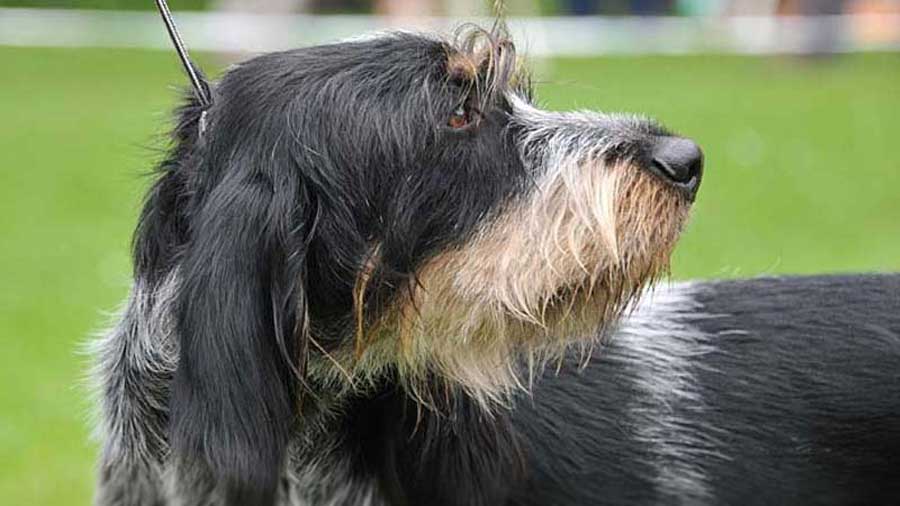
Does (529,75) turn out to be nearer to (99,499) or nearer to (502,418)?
(502,418)

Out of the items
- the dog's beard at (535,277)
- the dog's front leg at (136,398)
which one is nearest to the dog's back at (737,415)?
the dog's beard at (535,277)

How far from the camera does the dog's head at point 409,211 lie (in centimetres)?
367

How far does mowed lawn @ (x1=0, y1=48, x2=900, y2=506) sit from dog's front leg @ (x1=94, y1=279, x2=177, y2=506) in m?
0.36

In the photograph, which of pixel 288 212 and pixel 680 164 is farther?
pixel 680 164

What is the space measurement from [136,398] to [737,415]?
4.96 feet


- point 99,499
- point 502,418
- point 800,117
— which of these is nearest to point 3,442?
point 99,499

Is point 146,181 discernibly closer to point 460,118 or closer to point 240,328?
point 240,328

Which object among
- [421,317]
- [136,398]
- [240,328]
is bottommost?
[136,398]

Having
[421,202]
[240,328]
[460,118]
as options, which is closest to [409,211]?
[421,202]

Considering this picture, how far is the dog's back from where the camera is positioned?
4141 mm

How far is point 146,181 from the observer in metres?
4.03

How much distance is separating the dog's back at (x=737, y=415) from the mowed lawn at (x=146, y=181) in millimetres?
831

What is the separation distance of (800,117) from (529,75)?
1057cm

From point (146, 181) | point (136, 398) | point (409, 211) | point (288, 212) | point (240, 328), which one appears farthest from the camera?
point (146, 181)
